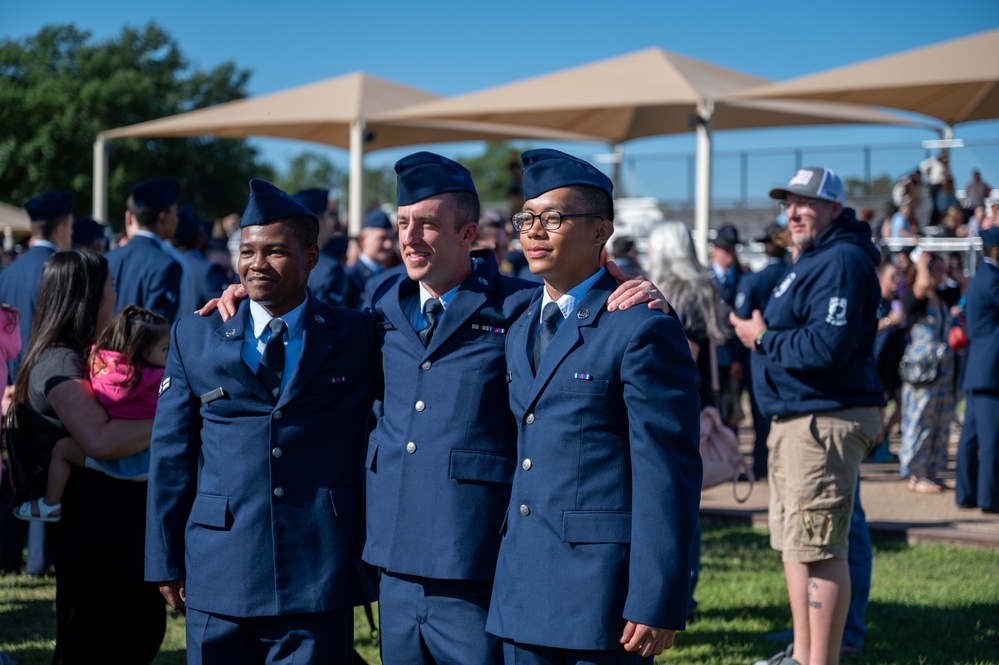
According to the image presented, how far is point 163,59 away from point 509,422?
36529 mm

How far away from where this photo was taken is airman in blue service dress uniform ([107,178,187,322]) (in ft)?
23.0

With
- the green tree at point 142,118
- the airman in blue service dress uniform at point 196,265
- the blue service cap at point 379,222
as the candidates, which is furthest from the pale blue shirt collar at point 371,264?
the green tree at point 142,118

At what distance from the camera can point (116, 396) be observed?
14.8 feet

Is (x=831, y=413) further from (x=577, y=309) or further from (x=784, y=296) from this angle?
(x=577, y=309)

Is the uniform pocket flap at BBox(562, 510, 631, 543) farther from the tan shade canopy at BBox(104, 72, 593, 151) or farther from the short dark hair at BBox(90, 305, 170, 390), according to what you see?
the tan shade canopy at BBox(104, 72, 593, 151)

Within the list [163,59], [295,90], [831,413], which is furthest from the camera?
[163,59]

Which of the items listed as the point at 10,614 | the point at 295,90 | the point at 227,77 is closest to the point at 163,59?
the point at 227,77

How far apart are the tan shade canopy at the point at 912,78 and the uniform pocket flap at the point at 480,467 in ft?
29.3

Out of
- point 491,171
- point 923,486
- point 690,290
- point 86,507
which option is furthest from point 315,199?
point 491,171

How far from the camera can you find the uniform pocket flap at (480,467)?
3.29 metres

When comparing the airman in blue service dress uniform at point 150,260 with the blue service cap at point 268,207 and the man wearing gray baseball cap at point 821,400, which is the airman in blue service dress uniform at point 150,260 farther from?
the man wearing gray baseball cap at point 821,400

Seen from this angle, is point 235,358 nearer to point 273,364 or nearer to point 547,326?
point 273,364

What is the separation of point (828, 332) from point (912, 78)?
7330 mm

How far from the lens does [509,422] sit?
3.39m
